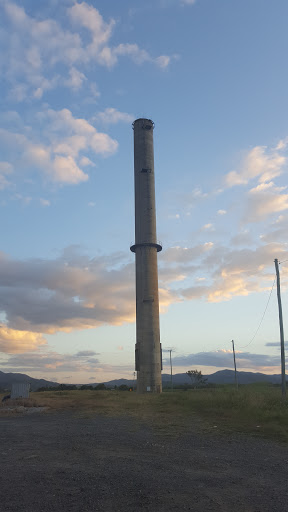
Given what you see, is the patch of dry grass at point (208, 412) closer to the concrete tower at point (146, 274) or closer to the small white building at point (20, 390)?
the small white building at point (20, 390)

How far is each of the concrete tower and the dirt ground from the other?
3000 cm

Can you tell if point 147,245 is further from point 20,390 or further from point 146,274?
point 20,390

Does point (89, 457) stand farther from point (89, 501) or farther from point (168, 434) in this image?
point (168, 434)

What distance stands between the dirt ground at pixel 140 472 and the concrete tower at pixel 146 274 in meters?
30.0

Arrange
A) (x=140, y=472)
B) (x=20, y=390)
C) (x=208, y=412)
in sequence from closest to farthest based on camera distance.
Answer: (x=140, y=472) < (x=208, y=412) < (x=20, y=390)

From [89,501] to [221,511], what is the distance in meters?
2.74

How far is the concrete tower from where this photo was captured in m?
47.4

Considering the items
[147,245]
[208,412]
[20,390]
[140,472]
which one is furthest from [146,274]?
[140,472]

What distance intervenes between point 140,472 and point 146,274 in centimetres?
3901

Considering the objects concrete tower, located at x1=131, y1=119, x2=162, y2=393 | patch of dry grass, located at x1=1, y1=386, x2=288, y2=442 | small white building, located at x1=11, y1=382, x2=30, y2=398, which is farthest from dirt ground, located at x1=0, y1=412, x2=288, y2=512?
concrete tower, located at x1=131, y1=119, x2=162, y2=393

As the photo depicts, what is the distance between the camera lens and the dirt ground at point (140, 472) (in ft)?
26.7

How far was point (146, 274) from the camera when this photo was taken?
4938 cm

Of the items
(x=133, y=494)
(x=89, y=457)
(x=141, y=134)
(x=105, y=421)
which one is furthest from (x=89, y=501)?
(x=141, y=134)

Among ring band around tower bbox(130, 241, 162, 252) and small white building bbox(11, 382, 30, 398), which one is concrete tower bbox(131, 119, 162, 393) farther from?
small white building bbox(11, 382, 30, 398)
